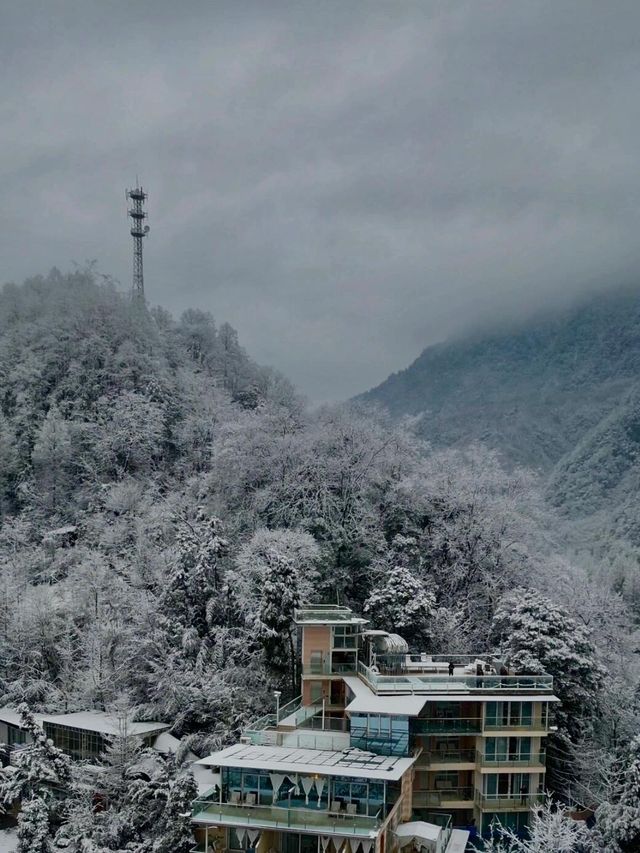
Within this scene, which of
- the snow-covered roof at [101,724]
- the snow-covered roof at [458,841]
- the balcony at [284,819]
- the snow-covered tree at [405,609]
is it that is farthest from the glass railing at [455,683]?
the snow-covered roof at [101,724]

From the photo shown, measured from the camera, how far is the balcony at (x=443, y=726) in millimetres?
26250

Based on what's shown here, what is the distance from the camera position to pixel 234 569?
126 ft

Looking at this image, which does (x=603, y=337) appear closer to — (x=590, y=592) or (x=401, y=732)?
(x=590, y=592)

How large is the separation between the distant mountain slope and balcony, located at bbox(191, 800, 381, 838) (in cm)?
6164

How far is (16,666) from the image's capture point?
38281mm

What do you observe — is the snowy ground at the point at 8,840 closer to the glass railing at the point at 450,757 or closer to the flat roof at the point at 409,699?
the flat roof at the point at 409,699

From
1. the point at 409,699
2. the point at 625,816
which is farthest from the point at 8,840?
the point at 625,816

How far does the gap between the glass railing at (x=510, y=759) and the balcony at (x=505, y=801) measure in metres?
0.96

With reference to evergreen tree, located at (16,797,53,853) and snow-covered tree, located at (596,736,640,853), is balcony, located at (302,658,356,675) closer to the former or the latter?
snow-covered tree, located at (596,736,640,853)

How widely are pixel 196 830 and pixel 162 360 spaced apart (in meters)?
42.1

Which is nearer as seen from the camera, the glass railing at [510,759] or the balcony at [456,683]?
the glass railing at [510,759]

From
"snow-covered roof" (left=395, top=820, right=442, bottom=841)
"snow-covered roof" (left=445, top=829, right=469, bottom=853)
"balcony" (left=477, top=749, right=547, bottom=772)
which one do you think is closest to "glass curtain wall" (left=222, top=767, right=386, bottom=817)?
"snow-covered roof" (left=395, top=820, right=442, bottom=841)

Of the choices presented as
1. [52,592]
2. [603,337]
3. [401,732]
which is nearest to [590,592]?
[401,732]

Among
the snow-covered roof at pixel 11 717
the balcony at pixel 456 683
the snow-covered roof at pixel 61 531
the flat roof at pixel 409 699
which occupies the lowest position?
the snow-covered roof at pixel 11 717
